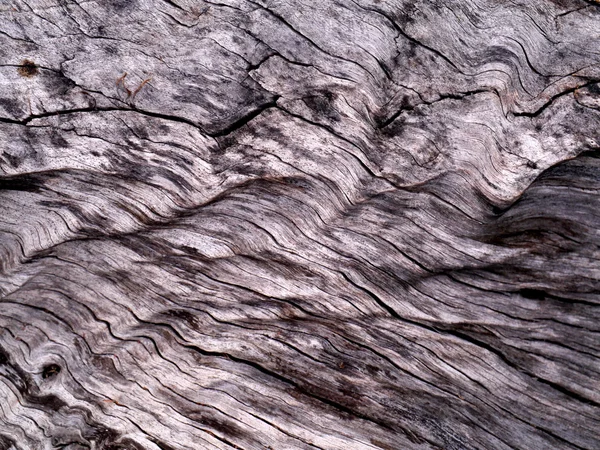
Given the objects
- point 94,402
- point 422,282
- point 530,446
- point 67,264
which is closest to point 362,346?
point 422,282

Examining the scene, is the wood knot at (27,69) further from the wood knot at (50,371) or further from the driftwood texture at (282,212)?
the wood knot at (50,371)

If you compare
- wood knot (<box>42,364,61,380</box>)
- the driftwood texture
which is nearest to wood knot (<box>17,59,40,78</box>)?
the driftwood texture

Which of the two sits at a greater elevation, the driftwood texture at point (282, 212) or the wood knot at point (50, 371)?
the driftwood texture at point (282, 212)

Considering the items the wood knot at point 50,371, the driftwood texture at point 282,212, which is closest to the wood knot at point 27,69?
the driftwood texture at point 282,212

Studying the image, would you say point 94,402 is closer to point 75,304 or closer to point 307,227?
point 75,304

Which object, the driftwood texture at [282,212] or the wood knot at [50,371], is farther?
the wood knot at [50,371]

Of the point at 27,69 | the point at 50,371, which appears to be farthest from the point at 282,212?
the point at 27,69

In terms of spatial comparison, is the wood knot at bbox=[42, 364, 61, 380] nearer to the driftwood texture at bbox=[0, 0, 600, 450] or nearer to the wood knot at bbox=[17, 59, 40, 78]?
the driftwood texture at bbox=[0, 0, 600, 450]

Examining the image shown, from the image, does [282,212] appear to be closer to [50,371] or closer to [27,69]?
[50,371]
